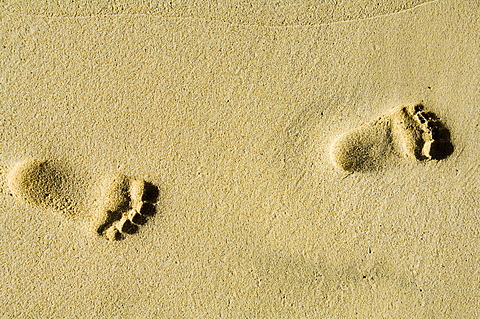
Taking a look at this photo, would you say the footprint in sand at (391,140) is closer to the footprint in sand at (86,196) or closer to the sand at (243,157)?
the sand at (243,157)

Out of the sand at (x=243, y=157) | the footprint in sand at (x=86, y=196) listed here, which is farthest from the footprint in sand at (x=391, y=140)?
the footprint in sand at (x=86, y=196)

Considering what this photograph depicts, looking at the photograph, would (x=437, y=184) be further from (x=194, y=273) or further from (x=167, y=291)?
(x=167, y=291)

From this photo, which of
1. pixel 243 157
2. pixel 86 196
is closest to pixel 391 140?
pixel 243 157

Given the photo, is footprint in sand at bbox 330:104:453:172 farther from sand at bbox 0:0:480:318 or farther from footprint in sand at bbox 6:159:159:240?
footprint in sand at bbox 6:159:159:240

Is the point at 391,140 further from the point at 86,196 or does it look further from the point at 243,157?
the point at 86,196

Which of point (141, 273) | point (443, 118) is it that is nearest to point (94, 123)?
point (141, 273)

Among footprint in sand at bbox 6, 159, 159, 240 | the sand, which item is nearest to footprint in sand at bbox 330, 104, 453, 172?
the sand

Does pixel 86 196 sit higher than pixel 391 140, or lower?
lower

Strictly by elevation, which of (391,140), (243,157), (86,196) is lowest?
(86,196)
